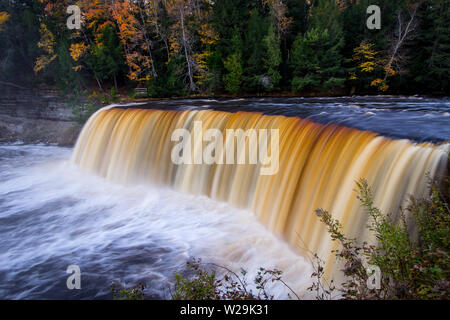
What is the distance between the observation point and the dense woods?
17828 mm

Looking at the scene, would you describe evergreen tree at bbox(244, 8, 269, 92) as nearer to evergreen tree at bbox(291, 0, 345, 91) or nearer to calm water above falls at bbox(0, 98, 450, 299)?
evergreen tree at bbox(291, 0, 345, 91)

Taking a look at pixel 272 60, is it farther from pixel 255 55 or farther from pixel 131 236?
pixel 131 236

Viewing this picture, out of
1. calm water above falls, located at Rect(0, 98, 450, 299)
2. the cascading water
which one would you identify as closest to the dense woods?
the cascading water

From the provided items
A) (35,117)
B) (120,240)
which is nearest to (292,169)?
(120,240)

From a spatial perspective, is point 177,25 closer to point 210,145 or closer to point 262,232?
point 210,145

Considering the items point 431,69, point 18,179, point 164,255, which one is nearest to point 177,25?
point 18,179

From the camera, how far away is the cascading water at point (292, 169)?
15.1 ft

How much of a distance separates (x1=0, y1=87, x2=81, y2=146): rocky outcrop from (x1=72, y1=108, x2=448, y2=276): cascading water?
10100 millimetres

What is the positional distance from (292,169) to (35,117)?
21.5 metres

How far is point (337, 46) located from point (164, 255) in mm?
16767

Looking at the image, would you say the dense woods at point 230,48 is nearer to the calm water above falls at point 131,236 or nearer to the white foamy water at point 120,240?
the calm water above falls at point 131,236

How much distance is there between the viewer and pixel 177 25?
1922 cm

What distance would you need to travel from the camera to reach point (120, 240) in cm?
665

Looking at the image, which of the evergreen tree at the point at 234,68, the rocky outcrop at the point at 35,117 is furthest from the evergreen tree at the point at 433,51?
the rocky outcrop at the point at 35,117
